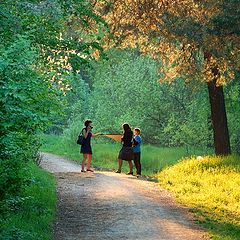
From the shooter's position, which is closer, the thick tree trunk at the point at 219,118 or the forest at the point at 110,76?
the forest at the point at 110,76

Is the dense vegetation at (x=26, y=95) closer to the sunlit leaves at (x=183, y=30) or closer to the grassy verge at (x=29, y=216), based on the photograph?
the grassy verge at (x=29, y=216)

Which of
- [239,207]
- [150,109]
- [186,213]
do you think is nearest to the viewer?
[186,213]

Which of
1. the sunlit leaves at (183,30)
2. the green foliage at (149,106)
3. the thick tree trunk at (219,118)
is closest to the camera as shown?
the sunlit leaves at (183,30)

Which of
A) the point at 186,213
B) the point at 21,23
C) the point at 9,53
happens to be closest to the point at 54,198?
the point at 186,213

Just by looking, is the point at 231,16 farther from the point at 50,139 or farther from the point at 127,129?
the point at 50,139

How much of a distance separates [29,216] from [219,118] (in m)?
12.5

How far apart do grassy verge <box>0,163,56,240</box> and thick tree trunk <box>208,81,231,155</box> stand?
9728 mm

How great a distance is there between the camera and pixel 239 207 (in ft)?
45.1

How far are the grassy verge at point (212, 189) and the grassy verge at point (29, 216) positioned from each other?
10.5ft

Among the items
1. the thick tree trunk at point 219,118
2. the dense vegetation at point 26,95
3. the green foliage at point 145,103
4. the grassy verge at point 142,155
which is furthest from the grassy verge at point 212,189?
the green foliage at point 145,103

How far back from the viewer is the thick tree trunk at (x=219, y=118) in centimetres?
2161

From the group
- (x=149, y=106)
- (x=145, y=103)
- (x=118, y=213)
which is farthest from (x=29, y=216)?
(x=145, y=103)

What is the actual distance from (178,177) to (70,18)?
21.9 feet

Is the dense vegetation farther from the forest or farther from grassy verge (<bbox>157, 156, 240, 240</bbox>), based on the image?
grassy verge (<bbox>157, 156, 240, 240</bbox>)
